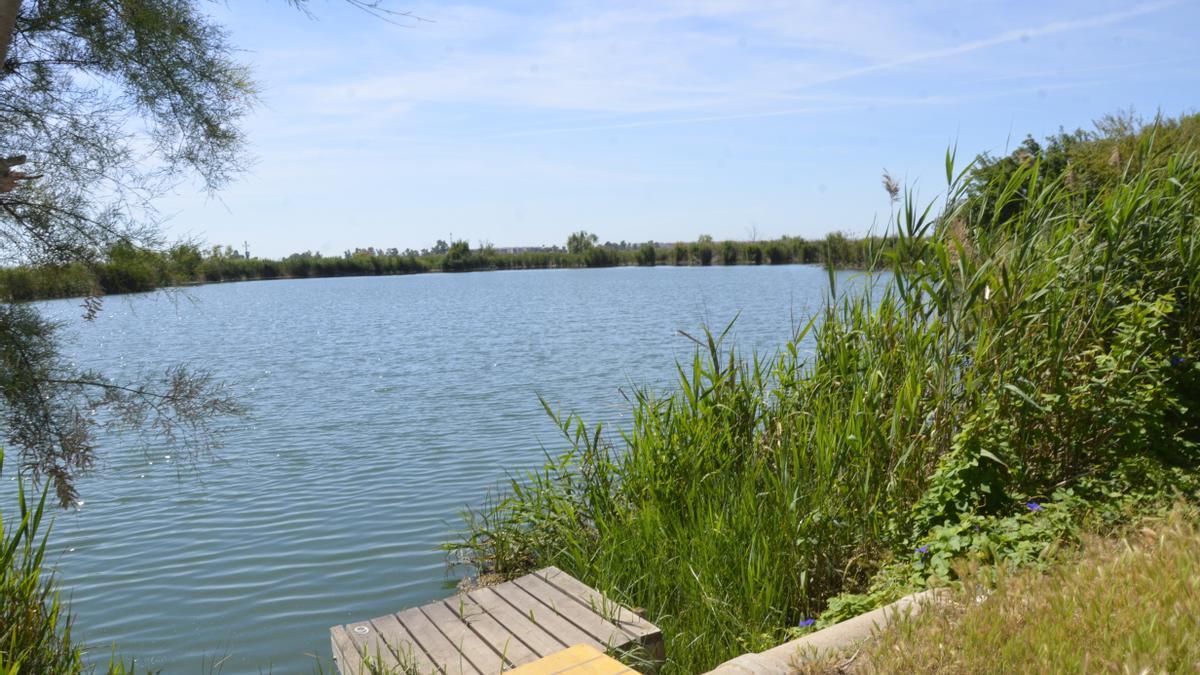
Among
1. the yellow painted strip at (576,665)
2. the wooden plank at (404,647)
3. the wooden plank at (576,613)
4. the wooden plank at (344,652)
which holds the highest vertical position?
the yellow painted strip at (576,665)

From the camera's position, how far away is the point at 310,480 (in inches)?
339

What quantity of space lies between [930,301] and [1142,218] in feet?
4.36

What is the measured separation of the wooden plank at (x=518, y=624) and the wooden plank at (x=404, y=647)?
39cm

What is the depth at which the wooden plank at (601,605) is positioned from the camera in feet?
11.8

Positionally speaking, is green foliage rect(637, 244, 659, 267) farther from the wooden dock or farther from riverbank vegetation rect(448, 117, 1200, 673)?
the wooden dock

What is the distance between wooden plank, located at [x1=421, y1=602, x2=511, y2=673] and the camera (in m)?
3.39

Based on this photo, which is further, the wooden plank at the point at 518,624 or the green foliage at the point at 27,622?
the wooden plank at the point at 518,624

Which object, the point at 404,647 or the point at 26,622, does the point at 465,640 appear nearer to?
the point at 404,647

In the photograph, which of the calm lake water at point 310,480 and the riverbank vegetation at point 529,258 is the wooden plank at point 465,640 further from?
the riverbank vegetation at point 529,258

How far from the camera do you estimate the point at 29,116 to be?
5605 millimetres

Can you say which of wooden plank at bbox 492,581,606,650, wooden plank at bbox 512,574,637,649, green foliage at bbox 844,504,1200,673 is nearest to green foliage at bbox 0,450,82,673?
wooden plank at bbox 492,581,606,650

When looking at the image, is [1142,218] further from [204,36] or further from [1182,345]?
[204,36]

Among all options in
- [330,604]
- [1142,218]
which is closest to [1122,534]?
[1142,218]

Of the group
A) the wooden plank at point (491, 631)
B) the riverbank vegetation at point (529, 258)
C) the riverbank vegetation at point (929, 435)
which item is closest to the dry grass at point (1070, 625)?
the riverbank vegetation at point (929, 435)
